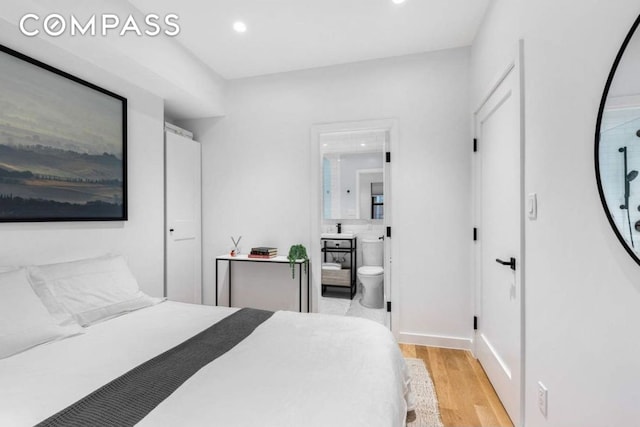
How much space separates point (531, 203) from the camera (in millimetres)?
1543

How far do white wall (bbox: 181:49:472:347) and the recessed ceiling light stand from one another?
754mm

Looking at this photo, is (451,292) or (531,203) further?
(451,292)

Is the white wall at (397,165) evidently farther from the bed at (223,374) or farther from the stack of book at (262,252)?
the bed at (223,374)

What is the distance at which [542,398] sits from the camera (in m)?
1.42

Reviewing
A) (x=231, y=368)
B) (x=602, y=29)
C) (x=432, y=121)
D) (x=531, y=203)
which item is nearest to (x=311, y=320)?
(x=231, y=368)

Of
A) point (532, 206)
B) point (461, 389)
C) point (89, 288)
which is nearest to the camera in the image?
point (532, 206)

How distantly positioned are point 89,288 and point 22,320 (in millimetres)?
452

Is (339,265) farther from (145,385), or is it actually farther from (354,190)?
(145,385)

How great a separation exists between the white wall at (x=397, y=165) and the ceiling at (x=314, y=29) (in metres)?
0.20

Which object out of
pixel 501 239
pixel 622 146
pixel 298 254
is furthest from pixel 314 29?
pixel 622 146

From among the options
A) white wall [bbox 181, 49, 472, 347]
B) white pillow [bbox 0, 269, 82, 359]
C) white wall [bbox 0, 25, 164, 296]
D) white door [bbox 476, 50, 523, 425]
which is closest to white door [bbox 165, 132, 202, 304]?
white wall [bbox 0, 25, 164, 296]

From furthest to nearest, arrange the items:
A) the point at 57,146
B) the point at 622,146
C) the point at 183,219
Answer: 1. the point at 183,219
2. the point at 57,146
3. the point at 622,146

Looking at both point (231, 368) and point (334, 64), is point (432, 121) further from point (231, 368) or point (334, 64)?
point (231, 368)

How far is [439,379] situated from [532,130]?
1767 mm
